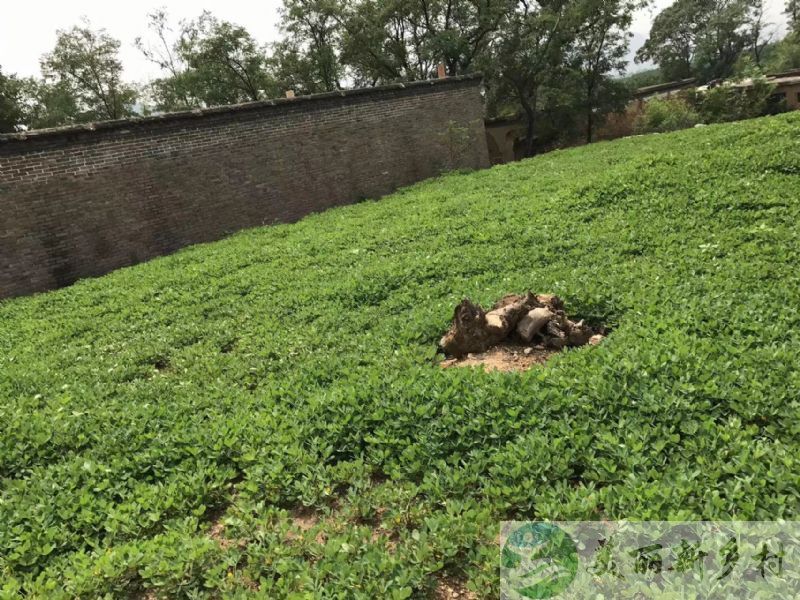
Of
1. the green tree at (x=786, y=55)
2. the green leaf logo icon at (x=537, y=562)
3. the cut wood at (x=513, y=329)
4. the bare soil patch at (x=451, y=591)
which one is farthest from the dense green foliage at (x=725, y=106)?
the green tree at (x=786, y=55)

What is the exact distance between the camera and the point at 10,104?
2336 cm

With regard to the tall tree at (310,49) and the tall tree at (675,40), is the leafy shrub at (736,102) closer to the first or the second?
the tall tree at (310,49)

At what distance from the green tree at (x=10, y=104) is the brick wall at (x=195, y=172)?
1784 cm

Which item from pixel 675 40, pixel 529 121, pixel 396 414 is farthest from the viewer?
pixel 675 40

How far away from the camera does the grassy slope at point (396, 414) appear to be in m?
2.22

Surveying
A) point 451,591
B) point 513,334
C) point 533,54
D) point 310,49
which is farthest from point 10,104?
point 451,591

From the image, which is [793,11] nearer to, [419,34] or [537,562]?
[419,34]

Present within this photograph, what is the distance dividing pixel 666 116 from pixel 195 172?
18281 mm

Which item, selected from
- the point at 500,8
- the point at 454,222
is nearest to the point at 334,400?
the point at 454,222

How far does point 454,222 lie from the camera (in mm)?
7812

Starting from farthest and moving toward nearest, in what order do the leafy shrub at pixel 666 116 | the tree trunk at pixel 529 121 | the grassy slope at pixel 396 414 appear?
the tree trunk at pixel 529 121 < the leafy shrub at pixel 666 116 < the grassy slope at pixel 396 414

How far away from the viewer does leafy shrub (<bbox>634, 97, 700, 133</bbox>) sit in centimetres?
1878

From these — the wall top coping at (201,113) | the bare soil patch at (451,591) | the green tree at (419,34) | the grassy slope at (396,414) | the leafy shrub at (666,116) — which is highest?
the green tree at (419,34)

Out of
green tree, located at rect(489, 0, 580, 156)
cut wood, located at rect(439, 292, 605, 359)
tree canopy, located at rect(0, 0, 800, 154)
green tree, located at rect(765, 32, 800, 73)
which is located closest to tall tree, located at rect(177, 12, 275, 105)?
tree canopy, located at rect(0, 0, 800, 154)
